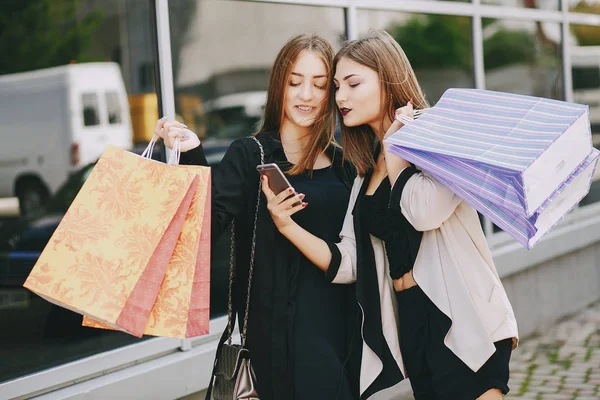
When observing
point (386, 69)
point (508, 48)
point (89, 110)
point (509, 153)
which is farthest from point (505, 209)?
point (89, 110)

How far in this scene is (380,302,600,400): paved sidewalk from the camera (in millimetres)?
5012

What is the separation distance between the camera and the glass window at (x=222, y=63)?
870cm

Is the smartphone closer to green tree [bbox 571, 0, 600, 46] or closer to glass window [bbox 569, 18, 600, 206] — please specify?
glass window [bbox 569, 18, 600, 206]

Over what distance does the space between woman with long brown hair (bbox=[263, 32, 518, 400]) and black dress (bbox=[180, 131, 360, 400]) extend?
9 cm

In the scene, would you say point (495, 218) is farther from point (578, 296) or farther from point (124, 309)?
point (578, 296)

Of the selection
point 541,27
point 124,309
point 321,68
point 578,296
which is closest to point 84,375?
point 124,309

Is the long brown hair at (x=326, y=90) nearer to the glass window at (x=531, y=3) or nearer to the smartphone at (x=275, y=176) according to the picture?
the smartphone at (x=275, y=176)

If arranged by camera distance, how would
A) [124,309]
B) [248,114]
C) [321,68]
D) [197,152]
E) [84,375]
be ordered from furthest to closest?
[248,114] → [84,375] → [321,68] → [197,152] → [124,309]

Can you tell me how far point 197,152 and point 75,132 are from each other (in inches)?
307

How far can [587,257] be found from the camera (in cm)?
738

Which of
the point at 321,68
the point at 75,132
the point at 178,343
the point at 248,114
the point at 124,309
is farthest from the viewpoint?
the point at 75,132

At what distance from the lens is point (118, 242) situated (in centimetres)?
219

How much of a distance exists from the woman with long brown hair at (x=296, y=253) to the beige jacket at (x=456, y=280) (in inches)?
5.7

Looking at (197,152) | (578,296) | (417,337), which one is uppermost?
(197,152)
